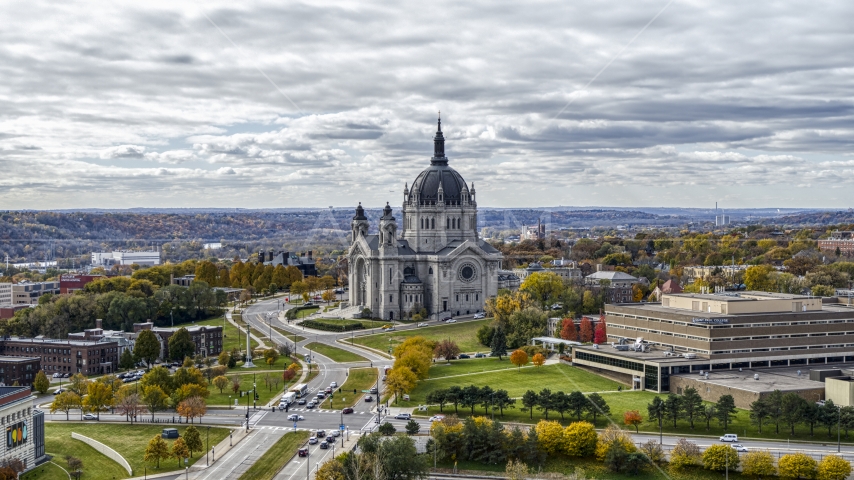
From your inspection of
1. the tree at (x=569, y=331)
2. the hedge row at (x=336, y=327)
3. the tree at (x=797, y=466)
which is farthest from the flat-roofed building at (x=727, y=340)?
the hedge row at (x=336, y=327)

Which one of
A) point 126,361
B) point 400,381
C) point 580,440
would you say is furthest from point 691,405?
point 126,361

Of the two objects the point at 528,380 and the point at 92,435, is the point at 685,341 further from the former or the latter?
the point at 92,435

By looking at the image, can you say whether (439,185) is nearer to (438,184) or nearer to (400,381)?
(438,184)

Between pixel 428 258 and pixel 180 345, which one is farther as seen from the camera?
pixel 428 258

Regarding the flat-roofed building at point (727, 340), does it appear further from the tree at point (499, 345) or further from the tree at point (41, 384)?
the tree at point (41, 384)

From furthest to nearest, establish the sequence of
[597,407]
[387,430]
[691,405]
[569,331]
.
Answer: [569,331] → [597,407] → [691,405] → [387,430]

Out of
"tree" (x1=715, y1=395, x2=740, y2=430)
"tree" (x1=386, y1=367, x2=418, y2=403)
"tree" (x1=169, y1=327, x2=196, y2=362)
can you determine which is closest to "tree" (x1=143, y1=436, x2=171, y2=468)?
"tree" (x1=386, y1=367, x2=418, y2=403)
